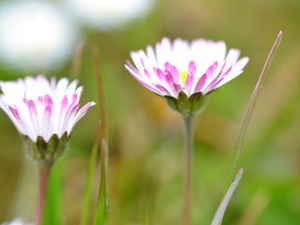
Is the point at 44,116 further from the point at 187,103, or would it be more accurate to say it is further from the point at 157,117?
the point at 157,117

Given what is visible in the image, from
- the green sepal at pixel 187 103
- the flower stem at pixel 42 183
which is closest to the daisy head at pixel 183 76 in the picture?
the green sepal at pixel 187 103

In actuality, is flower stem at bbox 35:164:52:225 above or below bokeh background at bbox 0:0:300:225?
below

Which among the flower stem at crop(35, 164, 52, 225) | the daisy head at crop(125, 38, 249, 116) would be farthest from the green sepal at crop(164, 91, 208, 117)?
the flower stem at crop(35, 164, 52, 225)

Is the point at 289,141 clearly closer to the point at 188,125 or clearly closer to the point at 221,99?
the point at 221,99

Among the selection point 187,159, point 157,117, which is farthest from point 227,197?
point 157,117

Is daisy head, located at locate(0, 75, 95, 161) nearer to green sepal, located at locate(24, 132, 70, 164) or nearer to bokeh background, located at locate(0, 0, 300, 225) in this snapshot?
green sepal, located at locate(24, 132, 70, 164)

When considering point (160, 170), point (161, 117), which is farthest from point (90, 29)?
point (160, 170)
